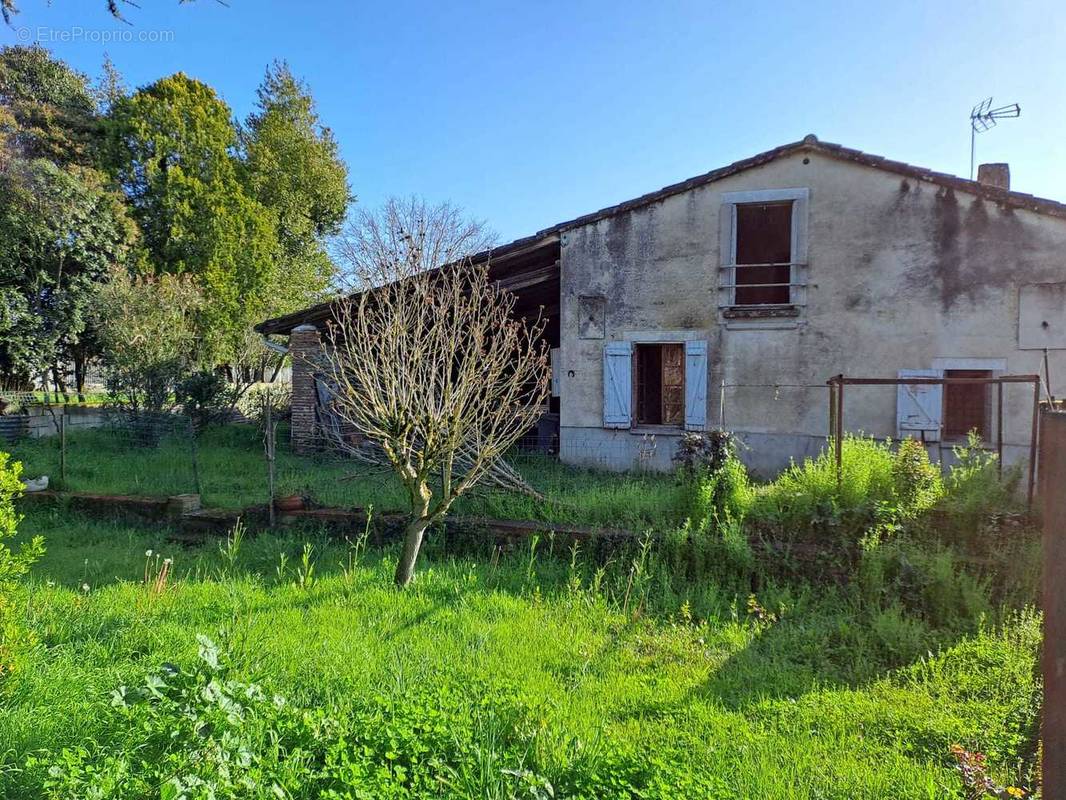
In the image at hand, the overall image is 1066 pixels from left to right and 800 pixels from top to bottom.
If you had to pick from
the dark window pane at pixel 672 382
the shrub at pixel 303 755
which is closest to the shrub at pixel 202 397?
the dark window pane at pixel 672 382

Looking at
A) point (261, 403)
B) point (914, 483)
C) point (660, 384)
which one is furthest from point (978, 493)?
point (261, 403)

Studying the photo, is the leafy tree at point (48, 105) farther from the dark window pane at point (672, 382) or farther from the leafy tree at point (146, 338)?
the dark window pane at point (672, 382)

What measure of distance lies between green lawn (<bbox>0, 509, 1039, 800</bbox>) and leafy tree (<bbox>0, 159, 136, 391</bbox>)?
57.2ft

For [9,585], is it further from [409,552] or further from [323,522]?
[323,522]

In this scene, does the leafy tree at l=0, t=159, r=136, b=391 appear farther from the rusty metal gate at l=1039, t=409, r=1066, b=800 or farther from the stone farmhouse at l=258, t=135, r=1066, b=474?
the rusty metal gate at l=1039, t=409, r=1066, b=800

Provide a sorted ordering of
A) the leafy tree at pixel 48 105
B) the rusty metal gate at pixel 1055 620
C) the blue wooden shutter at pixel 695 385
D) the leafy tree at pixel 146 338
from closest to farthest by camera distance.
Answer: the rusty metal gate at pixel 1055 620
the blue wooden shutter at pixel 695 385
the leafy tree at pixel 146 338
the leafy tree at pixel 48 105

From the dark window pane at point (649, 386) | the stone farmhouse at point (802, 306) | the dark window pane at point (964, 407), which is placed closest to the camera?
the stone farmhouse at point (802, 306)

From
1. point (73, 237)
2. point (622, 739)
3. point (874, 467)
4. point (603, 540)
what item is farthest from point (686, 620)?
point (73, 237)

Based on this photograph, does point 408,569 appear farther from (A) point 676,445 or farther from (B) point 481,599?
(A) point 676,445

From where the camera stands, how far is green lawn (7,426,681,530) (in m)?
6.41

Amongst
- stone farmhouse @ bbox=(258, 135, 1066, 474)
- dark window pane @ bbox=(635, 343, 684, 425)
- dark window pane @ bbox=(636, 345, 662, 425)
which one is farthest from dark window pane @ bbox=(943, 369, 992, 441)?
dark window pane @ bbox=(636, 345, 662, 425)

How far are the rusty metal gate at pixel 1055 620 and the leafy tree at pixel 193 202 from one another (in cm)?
2474

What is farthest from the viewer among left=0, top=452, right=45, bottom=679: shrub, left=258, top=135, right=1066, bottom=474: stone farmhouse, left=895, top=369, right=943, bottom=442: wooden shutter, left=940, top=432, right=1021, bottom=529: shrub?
left=895, top=369, right=943, bottom=442: wooden shutter

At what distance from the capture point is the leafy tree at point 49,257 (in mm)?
17625
